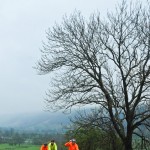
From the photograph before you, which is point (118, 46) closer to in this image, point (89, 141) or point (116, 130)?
point (116, 130)

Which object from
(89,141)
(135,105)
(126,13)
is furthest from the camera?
(89,141)

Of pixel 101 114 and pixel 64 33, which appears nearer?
pixel 101 114

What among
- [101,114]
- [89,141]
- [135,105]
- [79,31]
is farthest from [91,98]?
[89,141]

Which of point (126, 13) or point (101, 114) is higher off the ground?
point (126, 13)

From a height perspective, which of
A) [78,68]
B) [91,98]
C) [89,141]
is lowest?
[89,141]

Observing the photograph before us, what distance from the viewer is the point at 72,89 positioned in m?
20.9

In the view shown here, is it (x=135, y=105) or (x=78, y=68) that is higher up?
(x=78, y=68)

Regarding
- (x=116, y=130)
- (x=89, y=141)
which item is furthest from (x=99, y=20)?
(x=89, y=141)

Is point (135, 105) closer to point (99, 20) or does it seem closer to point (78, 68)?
point (78, 68)

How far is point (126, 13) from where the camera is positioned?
71.3 ft

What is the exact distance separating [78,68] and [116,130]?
4.00 m

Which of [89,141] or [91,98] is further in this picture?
[89,141]

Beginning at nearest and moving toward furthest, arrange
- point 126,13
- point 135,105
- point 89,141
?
point 135,105 < point 126,13 < point 89,141

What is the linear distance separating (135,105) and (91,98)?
238 centimetres
